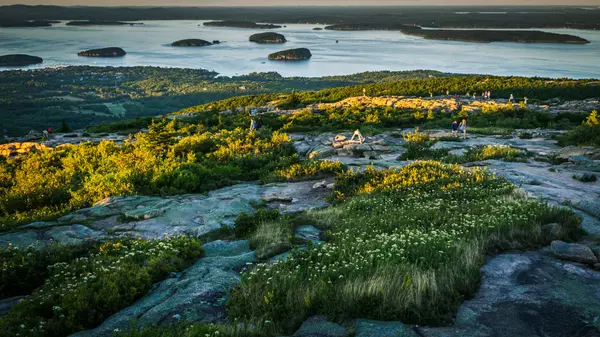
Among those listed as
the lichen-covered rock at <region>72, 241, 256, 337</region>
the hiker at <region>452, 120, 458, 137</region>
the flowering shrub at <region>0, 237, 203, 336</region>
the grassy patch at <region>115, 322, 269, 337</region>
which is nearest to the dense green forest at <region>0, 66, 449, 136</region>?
the hiker at <region>452, 120, 458, 137</region>

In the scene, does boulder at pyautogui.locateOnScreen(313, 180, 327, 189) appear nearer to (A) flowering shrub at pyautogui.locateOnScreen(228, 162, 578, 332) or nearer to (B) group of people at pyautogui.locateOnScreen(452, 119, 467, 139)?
(A) flowering shrub at pyautogui.locateOnScreen(228, 162, 578, 332)

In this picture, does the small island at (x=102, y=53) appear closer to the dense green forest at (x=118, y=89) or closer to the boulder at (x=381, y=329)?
the dense green forest at (x=118, y=89)

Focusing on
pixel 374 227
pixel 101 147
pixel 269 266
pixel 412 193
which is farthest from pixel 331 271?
pixel 101 147

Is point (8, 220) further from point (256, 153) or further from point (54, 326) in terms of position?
point (256, 153)

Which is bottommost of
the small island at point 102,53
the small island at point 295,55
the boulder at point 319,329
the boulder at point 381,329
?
the boulder at point 319,329

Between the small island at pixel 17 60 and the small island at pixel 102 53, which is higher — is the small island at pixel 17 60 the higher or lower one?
the lower one

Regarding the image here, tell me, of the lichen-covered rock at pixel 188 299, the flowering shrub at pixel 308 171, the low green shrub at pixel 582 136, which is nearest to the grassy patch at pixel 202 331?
the lichen-covered rock at pixel 188 299

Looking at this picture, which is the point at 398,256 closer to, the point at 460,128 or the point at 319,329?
the point at 319,329
